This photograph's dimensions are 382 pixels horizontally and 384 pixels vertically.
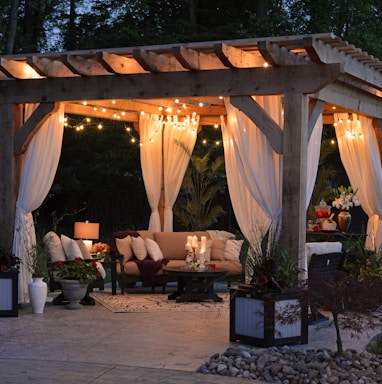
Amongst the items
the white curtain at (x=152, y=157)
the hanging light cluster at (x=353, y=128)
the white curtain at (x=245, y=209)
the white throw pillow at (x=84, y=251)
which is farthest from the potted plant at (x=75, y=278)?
the hanging light cluster at (x=353, y=128)

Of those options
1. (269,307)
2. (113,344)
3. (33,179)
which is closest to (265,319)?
(269,307)

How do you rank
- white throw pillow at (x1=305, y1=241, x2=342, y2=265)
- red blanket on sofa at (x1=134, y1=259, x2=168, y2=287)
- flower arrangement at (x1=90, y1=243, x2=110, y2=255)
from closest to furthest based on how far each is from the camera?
white throw pillow at (x1=305, y1=241, x2=342, y2=265), red blanket on sofa at (x1=134, y1=259, x2=168, y2=287), flower arrangement at (x1=90, y1=243, x2=110, y2=255)

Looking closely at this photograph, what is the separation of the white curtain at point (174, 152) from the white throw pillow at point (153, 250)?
1506 mm

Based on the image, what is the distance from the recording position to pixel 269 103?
9961 mm

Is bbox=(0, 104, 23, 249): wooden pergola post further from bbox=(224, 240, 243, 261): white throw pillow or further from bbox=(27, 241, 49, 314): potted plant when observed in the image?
bbox=(224, 240, 243, 261): white throw pillow

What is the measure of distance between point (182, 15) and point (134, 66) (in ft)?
36.6

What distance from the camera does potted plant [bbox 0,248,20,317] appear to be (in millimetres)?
9844

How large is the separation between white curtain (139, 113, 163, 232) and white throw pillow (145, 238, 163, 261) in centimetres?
140

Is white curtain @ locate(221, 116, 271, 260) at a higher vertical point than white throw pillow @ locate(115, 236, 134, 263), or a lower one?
higher

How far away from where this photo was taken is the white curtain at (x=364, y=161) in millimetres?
12711

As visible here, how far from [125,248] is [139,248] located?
0.67ft

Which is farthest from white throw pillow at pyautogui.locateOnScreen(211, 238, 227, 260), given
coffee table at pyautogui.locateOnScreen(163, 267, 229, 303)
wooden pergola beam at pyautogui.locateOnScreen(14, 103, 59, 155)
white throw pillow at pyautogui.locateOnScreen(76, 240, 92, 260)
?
wooden pergola beam at pyautogui.locateOnScreen(14, 103, 59, 155)

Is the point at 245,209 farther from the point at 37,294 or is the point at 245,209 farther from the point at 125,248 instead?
the point at 37,294

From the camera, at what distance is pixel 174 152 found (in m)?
14.2
